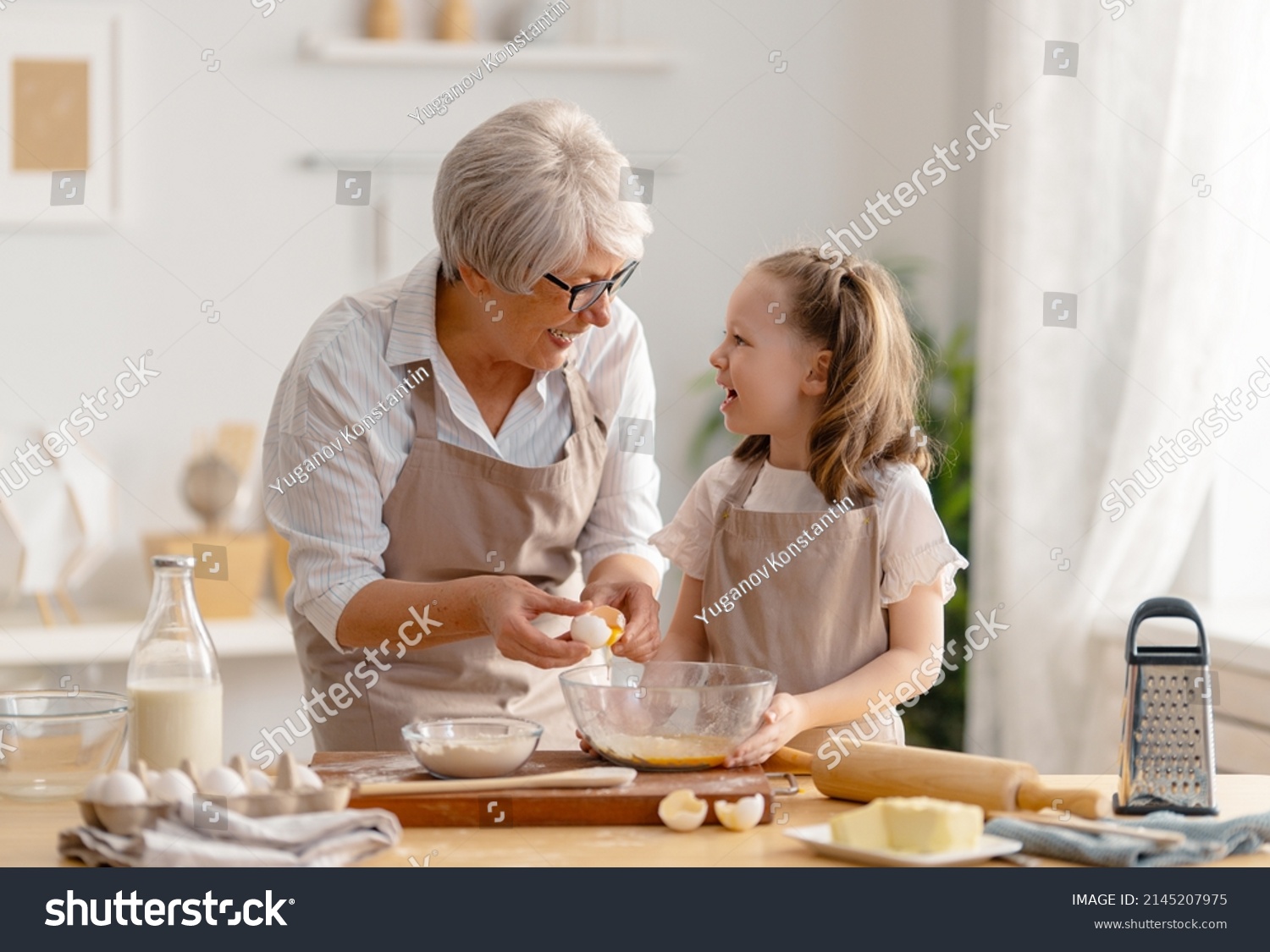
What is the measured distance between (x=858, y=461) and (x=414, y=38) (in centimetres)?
237

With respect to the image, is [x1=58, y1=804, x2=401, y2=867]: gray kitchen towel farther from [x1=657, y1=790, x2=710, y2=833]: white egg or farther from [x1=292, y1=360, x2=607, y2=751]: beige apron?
[x1=292, y1=360, x2=607, y2=751]: beige apron

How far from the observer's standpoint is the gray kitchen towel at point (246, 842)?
1128 mm

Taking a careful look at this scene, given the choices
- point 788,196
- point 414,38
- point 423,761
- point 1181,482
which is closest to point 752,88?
point 788,196

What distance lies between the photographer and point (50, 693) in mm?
1491

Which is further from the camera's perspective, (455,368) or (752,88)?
(752,88)

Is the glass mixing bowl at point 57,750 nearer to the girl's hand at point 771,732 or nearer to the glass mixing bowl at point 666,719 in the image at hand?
the glass mixing bowl at point 666,719

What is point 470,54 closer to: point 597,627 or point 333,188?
point 333,188

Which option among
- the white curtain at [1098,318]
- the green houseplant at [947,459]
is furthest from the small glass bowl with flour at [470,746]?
the green houseplant at [947,459]

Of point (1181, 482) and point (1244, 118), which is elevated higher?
point (1244, 118)

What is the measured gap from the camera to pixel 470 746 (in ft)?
4.50

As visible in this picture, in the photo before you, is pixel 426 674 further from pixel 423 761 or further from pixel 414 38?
pixel 414 38

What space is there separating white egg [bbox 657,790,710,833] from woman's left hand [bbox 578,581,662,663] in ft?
1.27

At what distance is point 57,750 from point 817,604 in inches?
36.4
